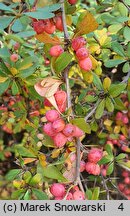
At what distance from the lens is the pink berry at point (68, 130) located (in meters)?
0.75

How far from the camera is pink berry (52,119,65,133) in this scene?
2.46ft

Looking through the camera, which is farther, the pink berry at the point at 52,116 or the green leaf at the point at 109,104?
the green leaf at the point at 109,104

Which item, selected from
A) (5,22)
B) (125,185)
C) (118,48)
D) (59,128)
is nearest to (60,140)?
(59,128)

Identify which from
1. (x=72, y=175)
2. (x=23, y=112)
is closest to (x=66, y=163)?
(x=72, y=175)

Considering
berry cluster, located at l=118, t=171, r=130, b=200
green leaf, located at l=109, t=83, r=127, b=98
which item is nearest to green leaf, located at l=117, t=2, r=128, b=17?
green leaf, located at l=109, t=83, r=127, b=98

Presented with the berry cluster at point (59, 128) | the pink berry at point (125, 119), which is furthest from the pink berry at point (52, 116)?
the pink berry at point (125, 119)

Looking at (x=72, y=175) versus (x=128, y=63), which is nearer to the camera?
(x=72, y=175)

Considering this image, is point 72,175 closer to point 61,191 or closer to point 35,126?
point 61,191

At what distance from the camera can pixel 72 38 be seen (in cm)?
81

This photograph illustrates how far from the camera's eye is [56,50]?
81cm

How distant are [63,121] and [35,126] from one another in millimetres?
410

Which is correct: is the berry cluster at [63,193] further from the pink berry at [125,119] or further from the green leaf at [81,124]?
the pink berry at [125,119]

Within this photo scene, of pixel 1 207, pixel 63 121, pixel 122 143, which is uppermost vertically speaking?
pixel 63 121

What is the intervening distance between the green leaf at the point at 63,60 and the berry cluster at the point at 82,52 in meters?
0.02
